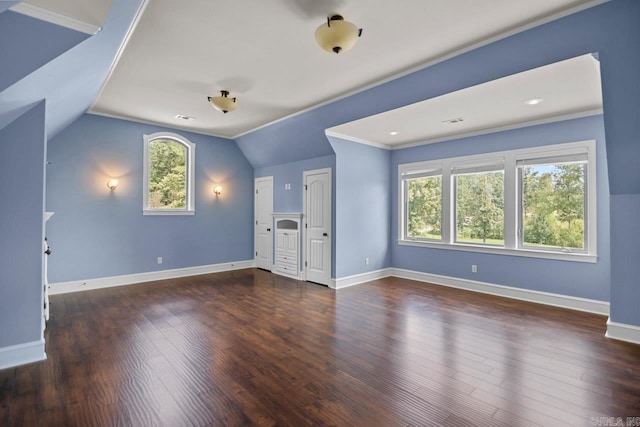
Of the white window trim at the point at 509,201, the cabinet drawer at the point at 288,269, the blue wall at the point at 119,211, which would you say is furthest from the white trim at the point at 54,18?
the white window trim at the point at 509,201

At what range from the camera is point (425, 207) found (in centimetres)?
611

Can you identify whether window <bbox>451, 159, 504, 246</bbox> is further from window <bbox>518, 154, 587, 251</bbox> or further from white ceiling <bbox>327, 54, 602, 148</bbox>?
white ceiling <bbox>327, 54, 602, 148</bbox>

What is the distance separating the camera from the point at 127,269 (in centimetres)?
566

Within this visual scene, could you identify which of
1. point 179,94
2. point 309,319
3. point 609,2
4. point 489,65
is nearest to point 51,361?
point 309,319

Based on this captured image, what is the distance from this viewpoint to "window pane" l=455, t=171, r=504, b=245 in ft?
16.9

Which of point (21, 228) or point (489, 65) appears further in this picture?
point (489, 65)

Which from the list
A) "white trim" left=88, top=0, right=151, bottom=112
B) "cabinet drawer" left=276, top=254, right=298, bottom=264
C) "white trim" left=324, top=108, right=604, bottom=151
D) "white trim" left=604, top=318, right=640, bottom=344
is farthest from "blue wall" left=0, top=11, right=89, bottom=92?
"white trim" left=604, top=318, right=640, bottom=344

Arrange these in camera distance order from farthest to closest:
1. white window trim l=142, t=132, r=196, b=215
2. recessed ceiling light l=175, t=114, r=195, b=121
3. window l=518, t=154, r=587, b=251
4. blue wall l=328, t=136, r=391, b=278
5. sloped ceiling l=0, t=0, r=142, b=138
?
white window trim l=142, t=132, r=196, b=215 → blue wall l=328, t=136, r=391, b=278 → recessed ceiling light l=175, t=114, r=195, b=121 → window l=518, t=154, r=587, b=251 → sloped ceiling l=0, t=0, r=142, b=138

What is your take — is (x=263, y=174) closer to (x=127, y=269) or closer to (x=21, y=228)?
(x=127, y=269)

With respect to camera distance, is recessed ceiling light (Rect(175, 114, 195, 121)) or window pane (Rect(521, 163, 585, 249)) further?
recessed ceiling light (Rect(175, 114, 195, 121))

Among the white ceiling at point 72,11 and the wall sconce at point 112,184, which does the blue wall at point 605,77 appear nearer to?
the white ceiling at point 72,11

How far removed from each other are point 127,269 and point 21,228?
A: 10.1ft

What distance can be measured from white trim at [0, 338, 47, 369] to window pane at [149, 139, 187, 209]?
3.49m

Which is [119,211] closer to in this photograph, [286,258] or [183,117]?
[183,117]
